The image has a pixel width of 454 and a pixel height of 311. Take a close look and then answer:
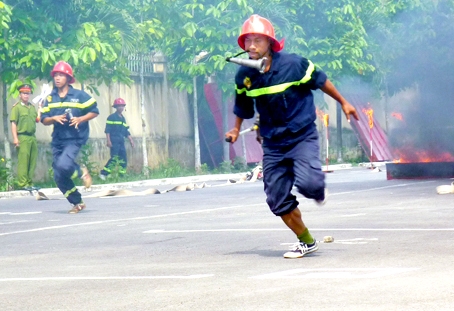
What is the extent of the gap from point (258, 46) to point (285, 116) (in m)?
0.58

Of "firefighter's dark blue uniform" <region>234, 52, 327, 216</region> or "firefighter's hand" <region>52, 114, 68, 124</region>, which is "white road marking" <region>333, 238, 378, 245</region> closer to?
"firefighter's dark blue uniform" <region>234, 52, 327, 216</region>

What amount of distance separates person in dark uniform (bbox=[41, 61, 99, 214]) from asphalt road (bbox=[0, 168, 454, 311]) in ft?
Answer: 2.02

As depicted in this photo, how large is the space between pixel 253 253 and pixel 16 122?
15.1 m

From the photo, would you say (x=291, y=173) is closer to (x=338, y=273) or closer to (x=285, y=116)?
(x=285, y=116)

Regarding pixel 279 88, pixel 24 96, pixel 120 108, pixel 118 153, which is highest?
pixel 24 96

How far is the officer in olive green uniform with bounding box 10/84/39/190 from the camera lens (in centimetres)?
2372

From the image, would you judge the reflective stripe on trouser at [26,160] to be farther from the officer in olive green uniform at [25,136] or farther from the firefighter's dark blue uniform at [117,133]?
the firefighter's dark blue uniform at [117,133]

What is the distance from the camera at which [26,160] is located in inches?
953

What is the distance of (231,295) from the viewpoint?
6836 mm

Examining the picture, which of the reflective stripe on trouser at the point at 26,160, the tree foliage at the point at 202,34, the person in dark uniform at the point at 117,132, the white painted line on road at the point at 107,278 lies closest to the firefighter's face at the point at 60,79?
the tree foliage at the point at 202,34

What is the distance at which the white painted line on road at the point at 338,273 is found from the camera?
7520 millimetres

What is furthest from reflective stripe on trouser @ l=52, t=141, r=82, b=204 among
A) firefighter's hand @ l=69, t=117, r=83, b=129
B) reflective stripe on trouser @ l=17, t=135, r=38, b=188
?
reflective stripe on trouser @ l=17, t=135, r=38, b=188

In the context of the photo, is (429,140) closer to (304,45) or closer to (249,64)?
(304,45)

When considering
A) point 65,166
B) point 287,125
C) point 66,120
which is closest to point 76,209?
point 65,166
